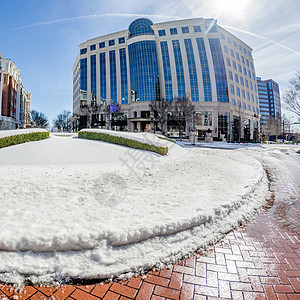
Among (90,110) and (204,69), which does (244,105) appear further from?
→ (90,110)

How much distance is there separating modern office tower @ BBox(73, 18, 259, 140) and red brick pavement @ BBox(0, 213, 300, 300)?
4130 cm

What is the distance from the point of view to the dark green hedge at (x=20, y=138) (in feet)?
27.7

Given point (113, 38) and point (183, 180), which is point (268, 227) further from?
point (113, 38)

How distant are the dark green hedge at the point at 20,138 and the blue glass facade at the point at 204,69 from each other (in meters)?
40.9

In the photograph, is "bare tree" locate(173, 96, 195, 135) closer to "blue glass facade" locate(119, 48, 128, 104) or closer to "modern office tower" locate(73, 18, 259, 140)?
"modern office tower" locate(73, 18, 259, 140)

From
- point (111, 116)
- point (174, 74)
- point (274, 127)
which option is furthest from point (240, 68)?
point (111, 116)

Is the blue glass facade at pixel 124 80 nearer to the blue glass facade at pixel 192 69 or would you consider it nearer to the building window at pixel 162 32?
the building window at pixel 162 32

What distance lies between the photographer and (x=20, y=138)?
9.16 metres

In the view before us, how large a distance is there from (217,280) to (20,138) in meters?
10.8

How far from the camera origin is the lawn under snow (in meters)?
2.20

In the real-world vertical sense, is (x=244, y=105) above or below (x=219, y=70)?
below

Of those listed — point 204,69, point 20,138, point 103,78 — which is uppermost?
point 103,78

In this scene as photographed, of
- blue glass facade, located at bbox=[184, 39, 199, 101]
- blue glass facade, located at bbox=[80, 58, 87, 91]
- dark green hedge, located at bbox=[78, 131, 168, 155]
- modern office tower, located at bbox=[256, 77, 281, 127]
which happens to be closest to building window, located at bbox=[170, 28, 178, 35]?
blue glass facade, located at bbox=[184, 39, 199, 101]

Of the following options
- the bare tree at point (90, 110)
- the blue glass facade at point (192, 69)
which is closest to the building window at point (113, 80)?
the bare tree at point (90, 110)
